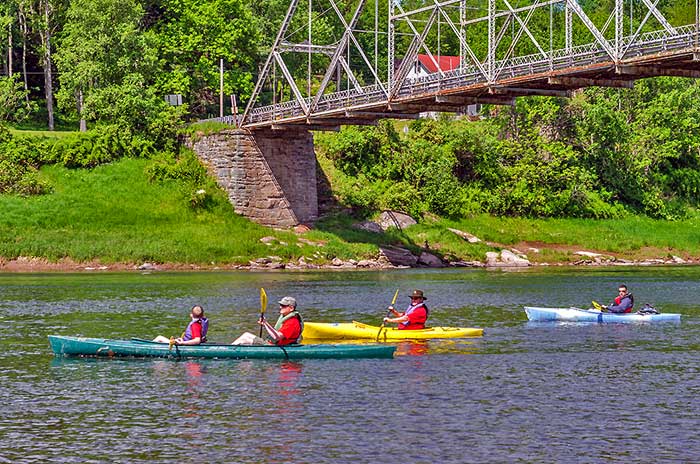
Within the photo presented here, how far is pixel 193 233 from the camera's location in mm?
72250

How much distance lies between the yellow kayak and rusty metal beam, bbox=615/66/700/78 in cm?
2013

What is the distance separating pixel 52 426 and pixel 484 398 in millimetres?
9464

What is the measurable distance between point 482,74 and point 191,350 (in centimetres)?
3349

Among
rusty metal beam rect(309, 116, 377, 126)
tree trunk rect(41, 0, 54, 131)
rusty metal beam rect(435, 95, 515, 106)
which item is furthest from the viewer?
tree trunk rect(41, 0, 54, 131)

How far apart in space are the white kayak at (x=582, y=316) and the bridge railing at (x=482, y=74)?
41.4 ft

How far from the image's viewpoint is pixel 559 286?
57562mm

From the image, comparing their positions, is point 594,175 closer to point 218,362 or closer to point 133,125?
point 133,125

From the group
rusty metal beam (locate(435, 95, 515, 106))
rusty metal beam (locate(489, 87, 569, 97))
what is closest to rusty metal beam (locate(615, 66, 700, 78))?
rusty metal beam (locate(489, 87, 569, 97))

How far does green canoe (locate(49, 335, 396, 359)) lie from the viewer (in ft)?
104

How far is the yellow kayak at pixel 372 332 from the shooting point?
36562 millimetres

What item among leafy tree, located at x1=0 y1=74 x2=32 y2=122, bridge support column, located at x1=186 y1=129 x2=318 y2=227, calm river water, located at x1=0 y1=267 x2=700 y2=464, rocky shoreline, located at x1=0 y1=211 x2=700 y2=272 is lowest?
calm river water, located at x1=0 y1=267 x2=700 y2=464

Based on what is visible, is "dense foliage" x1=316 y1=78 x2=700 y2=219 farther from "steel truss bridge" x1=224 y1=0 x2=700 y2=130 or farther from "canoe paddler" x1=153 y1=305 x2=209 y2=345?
"canoe paddler" x1=153 y1=305 x2=209 y2=345

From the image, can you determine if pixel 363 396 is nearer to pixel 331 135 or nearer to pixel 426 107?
pixel 426 107

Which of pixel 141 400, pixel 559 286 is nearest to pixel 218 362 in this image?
pixel 141 400
